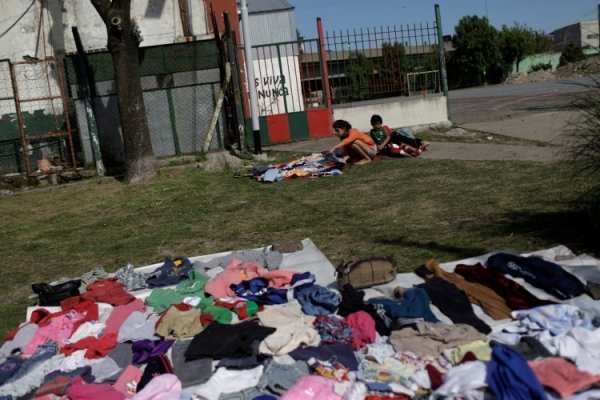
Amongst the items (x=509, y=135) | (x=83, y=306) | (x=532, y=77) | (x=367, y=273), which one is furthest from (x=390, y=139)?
(x=532, y=77)

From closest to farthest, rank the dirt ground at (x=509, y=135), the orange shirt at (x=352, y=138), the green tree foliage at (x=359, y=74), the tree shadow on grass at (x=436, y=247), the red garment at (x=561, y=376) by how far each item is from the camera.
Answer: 1. the red garment at (x=561, y=376)
2. the tree shadow on grass at (x=436, y=247)
3. the dirt ground at (x=509, y=135)
4. the orange shirt at (x=352, y=138)
5. the green tree foliage at (x=359, y=74)

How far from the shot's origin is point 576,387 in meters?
3.55

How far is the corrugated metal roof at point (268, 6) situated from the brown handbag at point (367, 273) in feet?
109

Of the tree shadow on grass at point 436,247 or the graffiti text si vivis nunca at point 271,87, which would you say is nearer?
the tree shadow on grass at point 436,247

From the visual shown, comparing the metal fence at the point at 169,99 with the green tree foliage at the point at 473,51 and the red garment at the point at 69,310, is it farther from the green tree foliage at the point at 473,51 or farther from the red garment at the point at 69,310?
the green tree foliage at the point at 473,51

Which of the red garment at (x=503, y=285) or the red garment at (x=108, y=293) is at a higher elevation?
the red garment at (x=108, y=293)

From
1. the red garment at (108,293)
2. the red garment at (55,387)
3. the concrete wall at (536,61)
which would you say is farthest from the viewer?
the concrete wall at (536,61)

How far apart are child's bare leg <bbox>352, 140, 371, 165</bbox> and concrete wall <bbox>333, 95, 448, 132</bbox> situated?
3.60 meters

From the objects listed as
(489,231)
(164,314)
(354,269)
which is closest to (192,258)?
(164,314)

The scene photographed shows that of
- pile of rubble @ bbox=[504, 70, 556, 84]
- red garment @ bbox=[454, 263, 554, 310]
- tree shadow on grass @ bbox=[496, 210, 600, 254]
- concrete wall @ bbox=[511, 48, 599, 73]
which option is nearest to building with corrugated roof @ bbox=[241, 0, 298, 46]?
pile of rubble @ bbox=[504, 70, 556, 84]

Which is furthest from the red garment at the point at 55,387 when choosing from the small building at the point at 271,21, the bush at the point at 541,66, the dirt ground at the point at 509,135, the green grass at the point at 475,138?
the bush at the point at 541,66

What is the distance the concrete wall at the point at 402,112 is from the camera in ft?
50.8

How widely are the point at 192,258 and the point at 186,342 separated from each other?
2.40m

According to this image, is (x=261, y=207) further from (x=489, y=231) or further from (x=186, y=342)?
(x=186, y=342)
